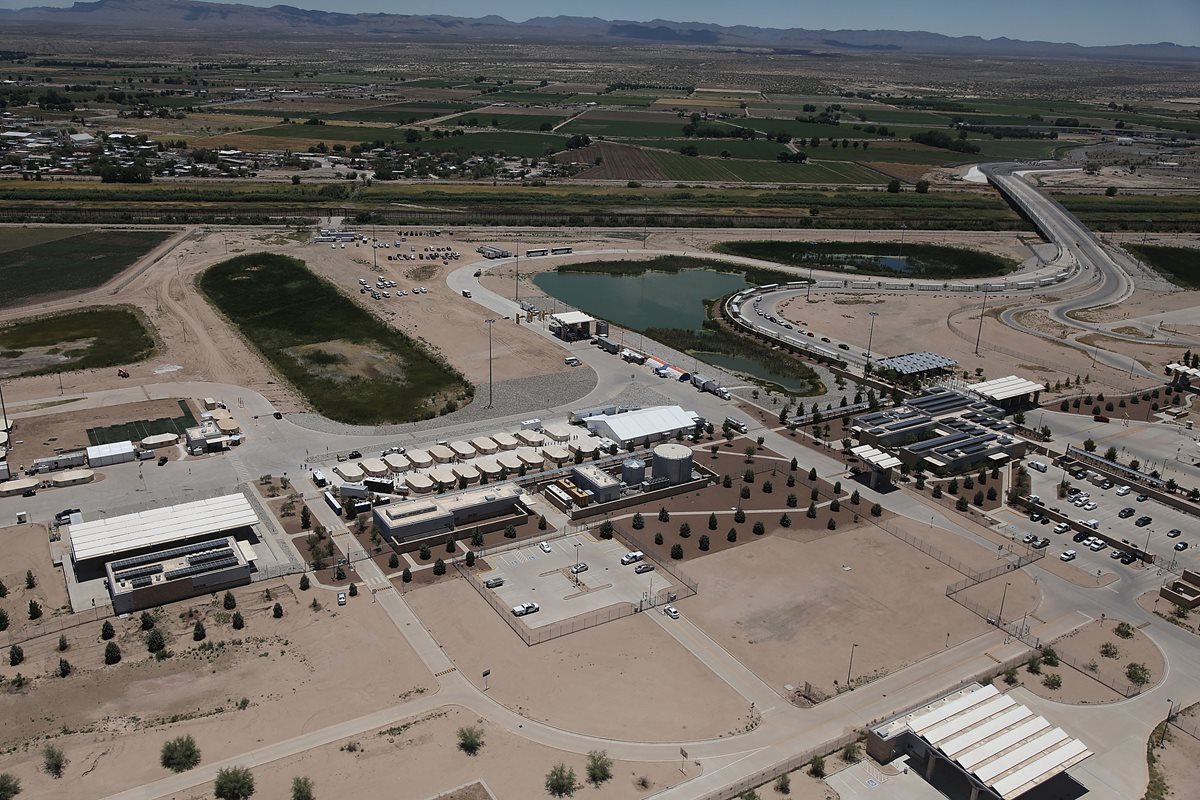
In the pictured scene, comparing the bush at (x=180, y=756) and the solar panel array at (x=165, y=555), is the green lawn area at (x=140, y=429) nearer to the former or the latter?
the solar panel array at (x=165, y=555)

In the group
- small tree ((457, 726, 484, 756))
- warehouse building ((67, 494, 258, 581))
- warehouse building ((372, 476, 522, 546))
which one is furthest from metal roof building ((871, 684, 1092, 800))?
warehouse building ((67, 494, 258, 581))

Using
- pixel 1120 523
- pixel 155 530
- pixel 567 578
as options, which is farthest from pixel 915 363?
pixel 155 530

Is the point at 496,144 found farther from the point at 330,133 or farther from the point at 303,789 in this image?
the point at 303,789

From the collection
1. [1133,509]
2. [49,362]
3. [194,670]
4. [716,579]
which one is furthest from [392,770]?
[49,362]

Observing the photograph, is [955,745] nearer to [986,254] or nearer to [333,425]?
[333,425]

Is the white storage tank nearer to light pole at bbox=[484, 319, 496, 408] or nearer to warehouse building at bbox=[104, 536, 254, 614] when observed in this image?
light pole at bbox=[484, 319, 496, 408]
